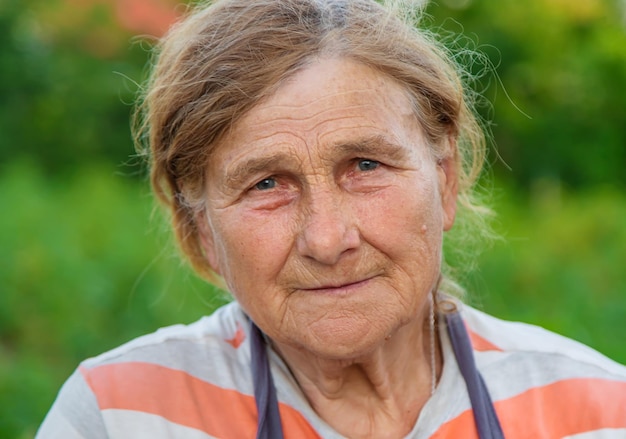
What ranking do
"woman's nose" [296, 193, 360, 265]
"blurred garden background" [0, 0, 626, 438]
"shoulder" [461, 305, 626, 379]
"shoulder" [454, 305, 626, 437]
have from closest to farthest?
1. "woman's nose" [296, 193, 360, 265]
2. "shoulder" [454, 305, 626, 437]
3. "shoulder" [461, 305, 626, 379]
4. "blurred garden background" [0, 0, 626, 438]

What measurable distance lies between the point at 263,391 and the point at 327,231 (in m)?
0.46

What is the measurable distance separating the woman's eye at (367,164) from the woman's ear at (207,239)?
0.42 meters

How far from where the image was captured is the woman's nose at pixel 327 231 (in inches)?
74.9

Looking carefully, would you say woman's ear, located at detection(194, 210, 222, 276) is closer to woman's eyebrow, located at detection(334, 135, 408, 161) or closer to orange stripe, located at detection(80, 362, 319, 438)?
orange stripe, located at detection(80, 362, 319, 438)

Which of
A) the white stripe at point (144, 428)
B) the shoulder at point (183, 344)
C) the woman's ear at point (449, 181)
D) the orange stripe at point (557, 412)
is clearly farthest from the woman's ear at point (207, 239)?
the orange stripe at point (557, 412)

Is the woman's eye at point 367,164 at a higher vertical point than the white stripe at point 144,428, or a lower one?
higher

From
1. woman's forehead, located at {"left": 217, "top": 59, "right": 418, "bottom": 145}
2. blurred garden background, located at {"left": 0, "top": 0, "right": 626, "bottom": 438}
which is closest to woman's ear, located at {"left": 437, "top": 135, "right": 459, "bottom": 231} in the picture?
woman's forehead, located at {"left": 217, "top": 59, "right": 418, "bottom": 145}

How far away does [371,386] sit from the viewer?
7.33ft

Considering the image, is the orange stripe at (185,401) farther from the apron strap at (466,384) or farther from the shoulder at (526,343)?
the shoulder at (526,343)

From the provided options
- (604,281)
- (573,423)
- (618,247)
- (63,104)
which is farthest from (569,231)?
(63,104)

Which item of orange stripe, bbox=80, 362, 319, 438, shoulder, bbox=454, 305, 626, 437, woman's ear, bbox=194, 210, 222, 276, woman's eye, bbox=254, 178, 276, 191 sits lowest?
orange stripe, bbox=80, 362, 319, 438

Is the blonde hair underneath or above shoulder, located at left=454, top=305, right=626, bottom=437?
above

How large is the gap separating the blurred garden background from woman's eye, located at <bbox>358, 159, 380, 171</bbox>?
2.11 metres

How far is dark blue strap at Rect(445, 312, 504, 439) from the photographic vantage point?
2100 millimetres
